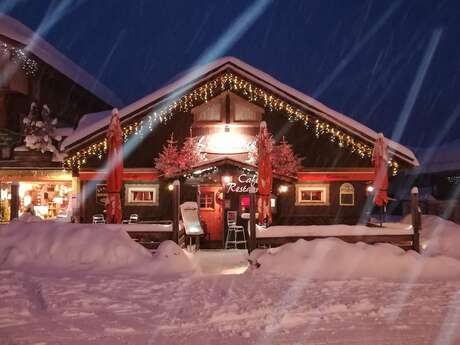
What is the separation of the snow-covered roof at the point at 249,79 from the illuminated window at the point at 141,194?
7.85 feet

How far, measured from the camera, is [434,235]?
14.7m

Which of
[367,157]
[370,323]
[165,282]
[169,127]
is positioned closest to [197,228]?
[169,127]

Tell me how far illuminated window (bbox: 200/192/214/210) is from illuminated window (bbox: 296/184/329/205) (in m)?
3.25

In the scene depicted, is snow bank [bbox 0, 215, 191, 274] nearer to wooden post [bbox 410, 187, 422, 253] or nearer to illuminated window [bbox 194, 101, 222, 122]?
wooden post [bbox 410, 187, 422, 253]

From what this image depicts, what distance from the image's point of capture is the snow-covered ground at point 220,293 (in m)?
6.73

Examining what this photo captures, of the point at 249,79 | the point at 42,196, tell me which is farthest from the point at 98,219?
the point at 249,79

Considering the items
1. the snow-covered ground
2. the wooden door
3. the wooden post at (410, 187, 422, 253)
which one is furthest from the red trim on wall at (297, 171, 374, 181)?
the wooden post at (410, 187, 422, 253)

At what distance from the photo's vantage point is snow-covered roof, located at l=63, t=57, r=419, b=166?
17.8 m

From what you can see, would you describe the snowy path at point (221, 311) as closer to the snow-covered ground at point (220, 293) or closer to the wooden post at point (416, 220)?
the snow-covered ground at point (220, 293)

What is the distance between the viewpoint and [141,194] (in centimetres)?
1853

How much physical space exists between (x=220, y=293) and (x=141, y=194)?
9.98 metres

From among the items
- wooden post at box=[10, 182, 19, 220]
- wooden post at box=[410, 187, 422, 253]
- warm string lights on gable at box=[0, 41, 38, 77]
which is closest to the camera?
wooden post at box=[410, 187, 422, 253]

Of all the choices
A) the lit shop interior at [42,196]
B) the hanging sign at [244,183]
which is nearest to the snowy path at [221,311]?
the hanging sign at [244,183]

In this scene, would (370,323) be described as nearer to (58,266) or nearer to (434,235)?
(58,266)
